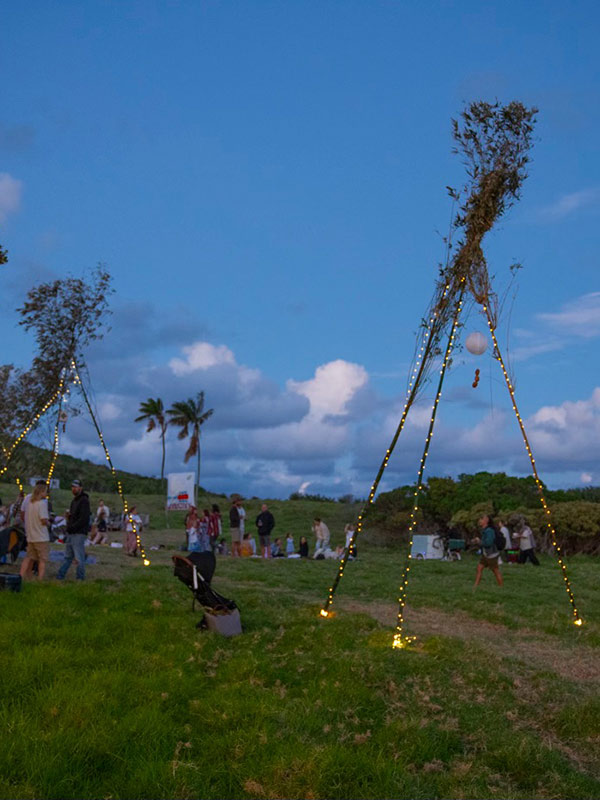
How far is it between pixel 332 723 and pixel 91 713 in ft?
8.89

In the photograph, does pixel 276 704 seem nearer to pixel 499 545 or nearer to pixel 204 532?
pixel 499 545

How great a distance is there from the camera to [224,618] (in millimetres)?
11867

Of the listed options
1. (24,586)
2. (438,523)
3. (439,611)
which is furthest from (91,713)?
(438,523)

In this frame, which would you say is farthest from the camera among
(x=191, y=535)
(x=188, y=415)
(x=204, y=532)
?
(x=188, y=415)

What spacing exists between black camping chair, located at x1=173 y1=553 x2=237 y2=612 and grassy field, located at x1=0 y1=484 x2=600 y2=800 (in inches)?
17.6

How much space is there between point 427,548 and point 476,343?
23069mm

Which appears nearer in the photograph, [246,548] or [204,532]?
[204,532]

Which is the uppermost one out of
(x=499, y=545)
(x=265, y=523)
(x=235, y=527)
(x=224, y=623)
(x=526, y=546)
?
(x=265, y=523)

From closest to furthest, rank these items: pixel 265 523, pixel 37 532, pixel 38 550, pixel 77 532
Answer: pixel 38 550
pixel 37 532
pixel 77 532
pixel 265 523

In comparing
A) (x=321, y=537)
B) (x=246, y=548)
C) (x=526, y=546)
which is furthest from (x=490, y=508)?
(x=246, y=548)

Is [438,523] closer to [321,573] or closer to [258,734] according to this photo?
[321,573]

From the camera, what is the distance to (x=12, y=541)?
16.3 meters

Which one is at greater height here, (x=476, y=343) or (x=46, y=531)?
(x=476, y=343)

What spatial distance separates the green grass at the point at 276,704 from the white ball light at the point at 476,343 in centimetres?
496
